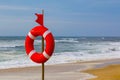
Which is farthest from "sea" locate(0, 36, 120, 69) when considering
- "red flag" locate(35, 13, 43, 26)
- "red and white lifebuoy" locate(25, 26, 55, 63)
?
"red flag" locate(35, 13, 43, 26)

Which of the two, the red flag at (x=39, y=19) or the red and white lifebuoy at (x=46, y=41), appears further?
the red flag at (x=39, y=19)

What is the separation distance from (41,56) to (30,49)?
1.47 feet

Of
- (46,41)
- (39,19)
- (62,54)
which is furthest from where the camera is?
(62,54)

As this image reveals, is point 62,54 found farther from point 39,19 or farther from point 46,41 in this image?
point 46,41

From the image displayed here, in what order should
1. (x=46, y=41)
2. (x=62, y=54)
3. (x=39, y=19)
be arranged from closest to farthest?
(x=46, y=41) < (x=39, y=19) < (x=62, y=54)

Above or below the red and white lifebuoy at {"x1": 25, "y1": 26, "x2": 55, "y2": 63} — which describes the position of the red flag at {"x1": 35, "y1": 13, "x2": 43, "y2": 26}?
above

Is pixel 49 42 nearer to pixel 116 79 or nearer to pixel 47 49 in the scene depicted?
pixel 47 49

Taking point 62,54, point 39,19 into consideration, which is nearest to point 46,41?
point 39,19

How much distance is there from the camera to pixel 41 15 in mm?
7656

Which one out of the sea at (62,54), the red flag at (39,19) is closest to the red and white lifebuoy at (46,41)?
the red flag at (39,19)

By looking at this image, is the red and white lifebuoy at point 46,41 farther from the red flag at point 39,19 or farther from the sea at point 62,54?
the sea at point 62,54

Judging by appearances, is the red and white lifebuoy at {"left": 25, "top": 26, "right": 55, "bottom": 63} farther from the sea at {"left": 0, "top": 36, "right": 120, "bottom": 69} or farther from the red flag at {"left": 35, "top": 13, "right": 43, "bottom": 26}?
the sea at {"left": 0, "top": 36, "right": 120, "bottom": 69}

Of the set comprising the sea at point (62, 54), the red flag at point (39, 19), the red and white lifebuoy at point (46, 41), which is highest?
the red flag at point (39, 19)

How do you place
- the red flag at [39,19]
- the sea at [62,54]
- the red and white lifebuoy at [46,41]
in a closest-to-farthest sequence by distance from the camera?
the red and white lifebuoy at [46,41] < the red flag at [39,19] < the sea at [62,54]
